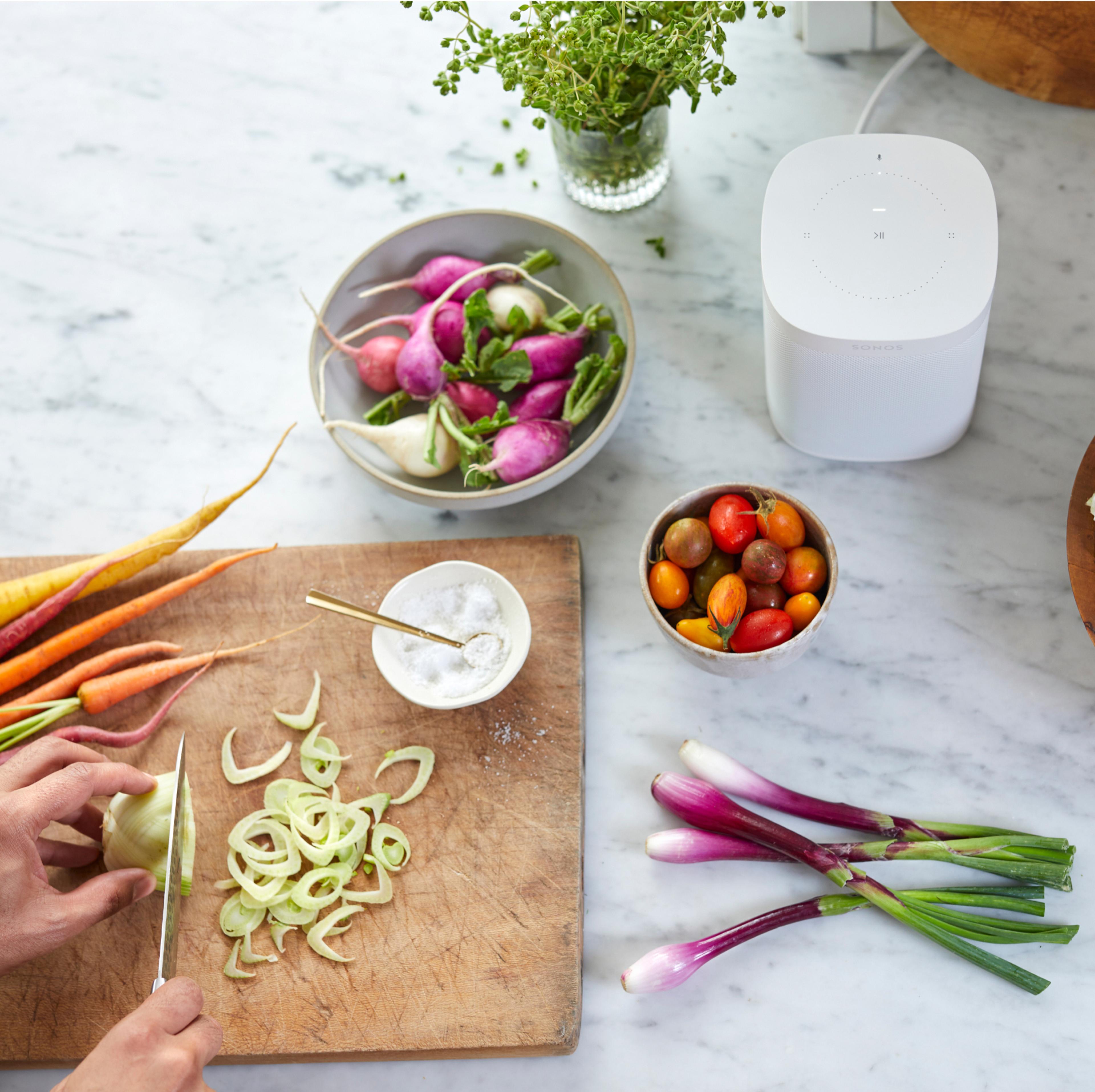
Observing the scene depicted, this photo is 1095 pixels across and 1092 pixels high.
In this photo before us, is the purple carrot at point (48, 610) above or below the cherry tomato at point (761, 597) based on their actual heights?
below

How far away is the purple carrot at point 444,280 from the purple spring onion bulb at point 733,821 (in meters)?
0.67

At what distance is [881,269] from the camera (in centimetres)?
106

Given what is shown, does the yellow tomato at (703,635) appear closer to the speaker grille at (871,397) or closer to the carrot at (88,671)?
the speaker grille at (871,397)

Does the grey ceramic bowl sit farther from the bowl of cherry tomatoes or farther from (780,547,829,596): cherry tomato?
(780,547,829,596): cherry tomato

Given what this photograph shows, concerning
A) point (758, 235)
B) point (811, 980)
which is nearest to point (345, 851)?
point (811, 980)

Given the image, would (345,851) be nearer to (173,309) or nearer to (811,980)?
(811,980)

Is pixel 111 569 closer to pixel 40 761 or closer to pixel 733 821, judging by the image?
pixel 40 761

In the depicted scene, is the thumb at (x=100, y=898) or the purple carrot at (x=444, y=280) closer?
the thumb at (x=100, y=898)

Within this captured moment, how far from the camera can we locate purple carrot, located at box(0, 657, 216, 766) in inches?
46.9

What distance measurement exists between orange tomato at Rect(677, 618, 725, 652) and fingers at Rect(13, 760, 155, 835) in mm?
633

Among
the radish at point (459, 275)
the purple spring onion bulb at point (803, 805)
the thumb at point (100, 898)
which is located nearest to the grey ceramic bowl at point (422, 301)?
the radish at point (459, 275)

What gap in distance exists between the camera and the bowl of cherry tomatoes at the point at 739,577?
1.07m

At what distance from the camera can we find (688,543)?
110 cm

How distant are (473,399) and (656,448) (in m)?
0.26
